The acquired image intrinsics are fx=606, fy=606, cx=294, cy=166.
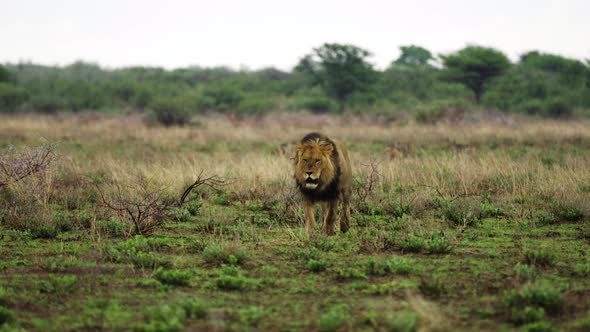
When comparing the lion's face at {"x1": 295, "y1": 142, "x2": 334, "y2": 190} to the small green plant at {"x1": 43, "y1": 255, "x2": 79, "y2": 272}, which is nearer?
the small green plant at {"x1": 43, "y1": 255, "x2": 79, "y2": 272}

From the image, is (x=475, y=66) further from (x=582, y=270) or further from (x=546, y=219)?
(x=582, y=270)

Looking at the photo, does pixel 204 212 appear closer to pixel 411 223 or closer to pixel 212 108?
pixel 411 223

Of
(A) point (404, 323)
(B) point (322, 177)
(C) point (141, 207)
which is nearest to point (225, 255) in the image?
(B) point (322, 177)

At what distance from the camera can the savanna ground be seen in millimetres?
4844

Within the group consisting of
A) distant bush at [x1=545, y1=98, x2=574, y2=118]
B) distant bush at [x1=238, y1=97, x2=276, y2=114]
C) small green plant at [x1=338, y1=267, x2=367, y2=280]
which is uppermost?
distant bush at [x1=545, y1=98, x2=574, y2=118]

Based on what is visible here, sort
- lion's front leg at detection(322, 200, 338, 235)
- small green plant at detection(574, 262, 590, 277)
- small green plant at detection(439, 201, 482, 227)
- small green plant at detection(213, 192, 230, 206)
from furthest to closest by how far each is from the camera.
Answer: small green plant at detection(213, 192, 230, 206)
small green plant at detection(439, 201, 482, 227)
lion's front leg at detection(322, 200, 338, 235)
small green plant at detection(574, 262, 590, 277)

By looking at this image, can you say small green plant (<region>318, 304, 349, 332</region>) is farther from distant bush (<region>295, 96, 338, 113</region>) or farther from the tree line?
distant bush (<region>295, 96, 338, 113</region>)

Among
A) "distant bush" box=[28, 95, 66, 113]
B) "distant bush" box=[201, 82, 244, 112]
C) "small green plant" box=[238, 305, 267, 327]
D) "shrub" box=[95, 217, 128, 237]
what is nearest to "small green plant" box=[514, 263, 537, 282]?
"small green plant" box=[238, 305, 267, 327]

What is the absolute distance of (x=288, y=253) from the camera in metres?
7.10

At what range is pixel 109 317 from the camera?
15.9 ft

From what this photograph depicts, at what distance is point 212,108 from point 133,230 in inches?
1521

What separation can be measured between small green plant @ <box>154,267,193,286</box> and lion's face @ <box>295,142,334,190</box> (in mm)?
2379

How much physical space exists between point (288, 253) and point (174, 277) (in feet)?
5.46

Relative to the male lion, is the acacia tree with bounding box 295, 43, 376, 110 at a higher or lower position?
higher
